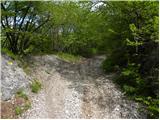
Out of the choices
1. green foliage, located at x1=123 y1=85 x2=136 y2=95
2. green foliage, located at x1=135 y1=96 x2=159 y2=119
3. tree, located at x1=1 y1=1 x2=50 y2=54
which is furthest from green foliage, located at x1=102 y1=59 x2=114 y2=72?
green foliage, located at x1=135 y1=96 x2=159 y2=119

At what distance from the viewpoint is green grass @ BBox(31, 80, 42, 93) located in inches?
679

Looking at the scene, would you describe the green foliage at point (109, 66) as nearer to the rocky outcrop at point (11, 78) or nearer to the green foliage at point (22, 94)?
the rocky outcrop at point (11, 78)

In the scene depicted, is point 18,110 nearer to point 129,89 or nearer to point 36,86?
point 36,86

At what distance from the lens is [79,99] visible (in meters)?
16.7

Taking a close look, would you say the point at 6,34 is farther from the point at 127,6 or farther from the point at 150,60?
the point at 150,60

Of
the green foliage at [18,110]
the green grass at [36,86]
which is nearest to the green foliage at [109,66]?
the green grass at [36,86]

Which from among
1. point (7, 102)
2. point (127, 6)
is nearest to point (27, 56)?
point (127, 6)

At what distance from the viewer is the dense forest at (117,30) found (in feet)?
56.3

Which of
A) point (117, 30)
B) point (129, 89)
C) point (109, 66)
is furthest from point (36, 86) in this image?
point (117, 30)

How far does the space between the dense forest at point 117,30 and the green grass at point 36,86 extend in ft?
15.8

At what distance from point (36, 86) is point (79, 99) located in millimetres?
2725

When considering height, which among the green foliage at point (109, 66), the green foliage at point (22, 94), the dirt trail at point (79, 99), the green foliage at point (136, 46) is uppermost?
the green foliage at point (136, 46)

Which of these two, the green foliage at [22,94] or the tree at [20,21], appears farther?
the tree at [20,21]

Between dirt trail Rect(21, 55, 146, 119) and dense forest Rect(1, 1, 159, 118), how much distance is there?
2.72 ft
